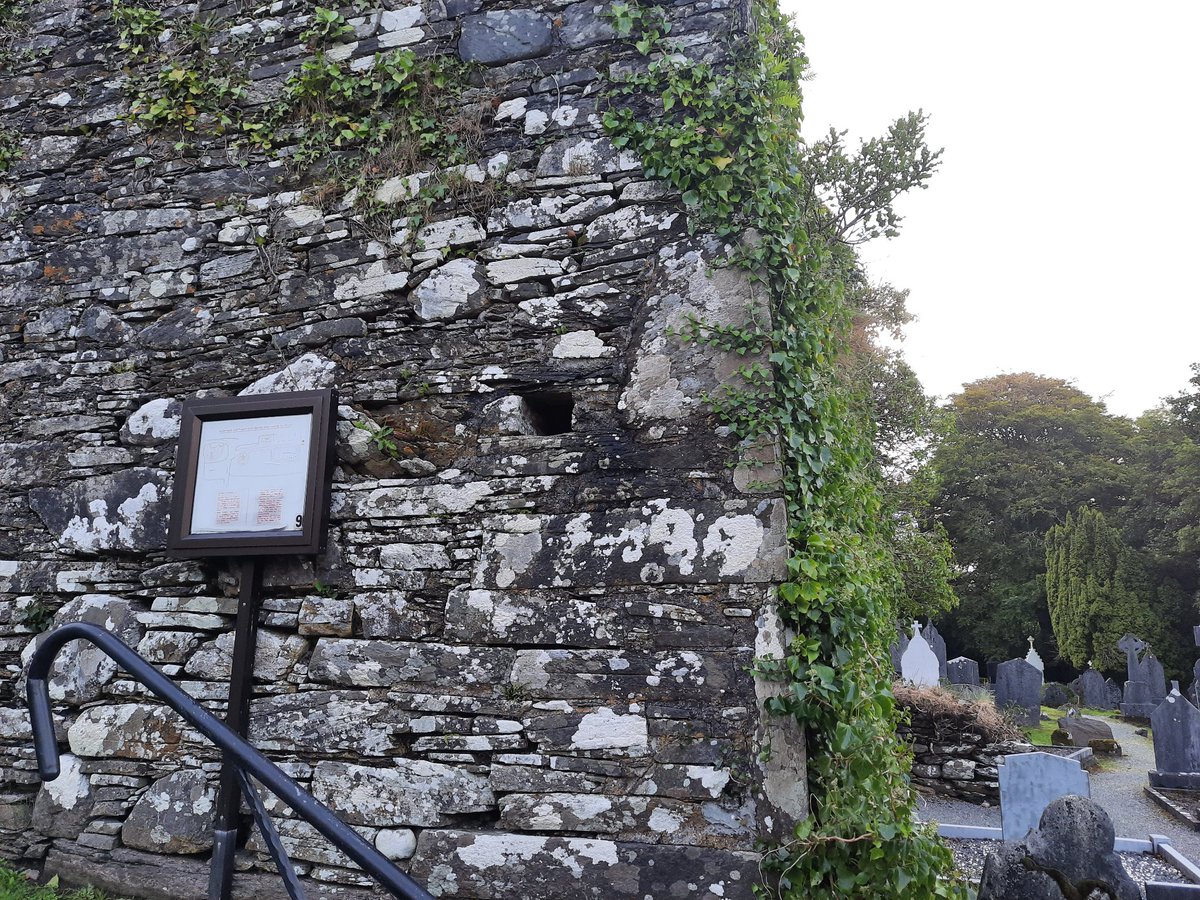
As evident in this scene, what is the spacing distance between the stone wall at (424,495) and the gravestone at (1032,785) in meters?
3.17

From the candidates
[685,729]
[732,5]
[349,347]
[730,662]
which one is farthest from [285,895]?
[732,5]

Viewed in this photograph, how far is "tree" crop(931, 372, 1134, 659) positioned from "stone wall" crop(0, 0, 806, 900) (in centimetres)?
2031

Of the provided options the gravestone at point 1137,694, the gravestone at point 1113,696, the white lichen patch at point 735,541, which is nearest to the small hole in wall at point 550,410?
the white lichen patch at point 735,541

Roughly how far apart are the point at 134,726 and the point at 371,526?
1.23 metres

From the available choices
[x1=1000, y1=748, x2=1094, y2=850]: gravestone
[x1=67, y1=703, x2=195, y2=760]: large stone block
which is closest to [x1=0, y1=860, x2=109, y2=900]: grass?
[x1=67, y1=703, x2=195, y2=760]: large stone block

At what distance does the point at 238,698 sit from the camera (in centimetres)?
296

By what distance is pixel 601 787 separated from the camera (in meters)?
2.60

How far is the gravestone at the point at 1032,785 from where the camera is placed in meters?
4.77

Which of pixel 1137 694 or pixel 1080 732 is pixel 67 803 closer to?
pixel 1080 732

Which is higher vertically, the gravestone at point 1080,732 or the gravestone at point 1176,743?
the gravestone at point 1176,743

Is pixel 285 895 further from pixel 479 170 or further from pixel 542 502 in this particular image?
pixel 479 170

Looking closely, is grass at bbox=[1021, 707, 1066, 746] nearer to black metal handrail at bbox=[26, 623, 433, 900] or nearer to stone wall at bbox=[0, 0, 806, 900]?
stone wall at bbox=[0, 0, 806, 900]

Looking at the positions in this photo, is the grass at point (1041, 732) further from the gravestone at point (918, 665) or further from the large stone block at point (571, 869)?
the large stone block at point (571, 869)

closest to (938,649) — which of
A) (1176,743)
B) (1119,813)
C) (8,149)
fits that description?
(1176,743)
